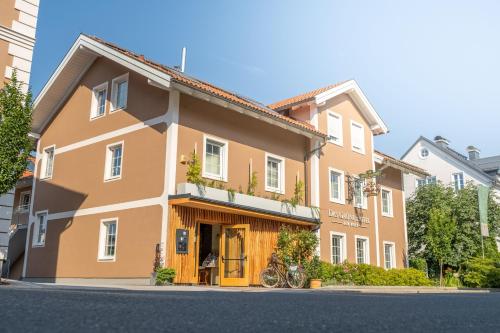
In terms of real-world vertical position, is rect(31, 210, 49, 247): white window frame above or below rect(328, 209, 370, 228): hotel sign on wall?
below

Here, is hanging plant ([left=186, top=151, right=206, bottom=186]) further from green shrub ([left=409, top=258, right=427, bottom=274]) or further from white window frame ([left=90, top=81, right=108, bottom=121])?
green shrub ([left=409, top=258, right=427, bottom=274])

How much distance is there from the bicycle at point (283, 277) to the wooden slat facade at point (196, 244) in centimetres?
75

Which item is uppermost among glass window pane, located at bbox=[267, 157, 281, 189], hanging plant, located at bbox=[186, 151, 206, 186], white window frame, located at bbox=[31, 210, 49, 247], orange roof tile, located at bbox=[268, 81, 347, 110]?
orange roof tile, located at bbox=[268, 81, 347, 110]

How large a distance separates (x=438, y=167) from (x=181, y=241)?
25.9 meters

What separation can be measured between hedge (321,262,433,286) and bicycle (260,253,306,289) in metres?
2.51

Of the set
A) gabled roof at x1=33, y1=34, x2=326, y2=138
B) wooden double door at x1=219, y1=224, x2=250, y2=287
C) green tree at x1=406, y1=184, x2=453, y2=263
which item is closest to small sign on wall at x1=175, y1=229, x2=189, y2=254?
wooden double door at x1=219, y1=224, x2=250, y2=287

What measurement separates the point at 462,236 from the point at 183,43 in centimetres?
1725

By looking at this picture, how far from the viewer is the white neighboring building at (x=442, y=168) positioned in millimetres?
34094

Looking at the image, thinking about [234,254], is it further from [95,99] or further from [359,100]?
[359,100]

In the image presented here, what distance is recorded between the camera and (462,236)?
26766 millimetres

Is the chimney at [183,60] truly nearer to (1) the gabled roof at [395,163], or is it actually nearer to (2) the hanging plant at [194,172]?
(2) the hanging plant at [194,172]

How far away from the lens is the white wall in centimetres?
3422

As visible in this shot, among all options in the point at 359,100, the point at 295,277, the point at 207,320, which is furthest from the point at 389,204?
the point at 207,320

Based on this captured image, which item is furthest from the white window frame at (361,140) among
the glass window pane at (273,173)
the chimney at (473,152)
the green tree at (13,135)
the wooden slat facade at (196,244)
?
the chimney at (473,152)
